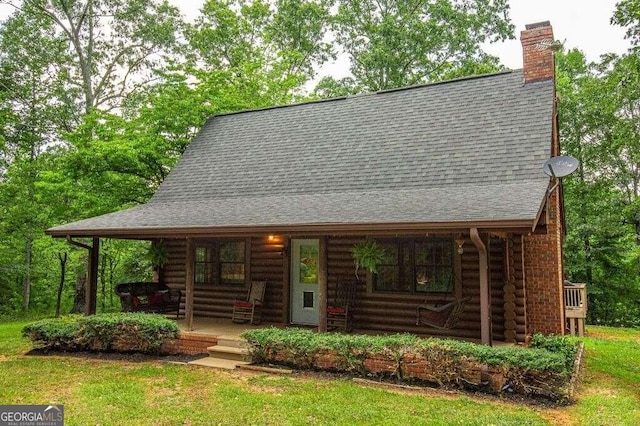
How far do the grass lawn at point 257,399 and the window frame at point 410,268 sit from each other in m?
2.54

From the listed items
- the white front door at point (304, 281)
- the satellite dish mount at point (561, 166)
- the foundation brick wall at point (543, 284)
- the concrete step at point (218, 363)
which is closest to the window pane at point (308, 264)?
the white front door at point (304, 281)

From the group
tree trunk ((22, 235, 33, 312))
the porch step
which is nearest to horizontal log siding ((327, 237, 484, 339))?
the porch step

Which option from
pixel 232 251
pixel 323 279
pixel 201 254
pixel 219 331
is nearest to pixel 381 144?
pixel 323 279

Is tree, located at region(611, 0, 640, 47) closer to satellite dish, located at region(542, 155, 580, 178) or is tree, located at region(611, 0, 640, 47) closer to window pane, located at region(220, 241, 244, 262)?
satellite dish, located at region(542, 155, 580, 178)

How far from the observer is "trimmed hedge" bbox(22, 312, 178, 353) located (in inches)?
328

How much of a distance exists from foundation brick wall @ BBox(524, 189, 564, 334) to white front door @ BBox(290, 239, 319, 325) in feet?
13.6

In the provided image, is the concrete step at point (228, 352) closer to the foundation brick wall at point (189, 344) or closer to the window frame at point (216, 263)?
the foundation brick wall at point (189, 344)

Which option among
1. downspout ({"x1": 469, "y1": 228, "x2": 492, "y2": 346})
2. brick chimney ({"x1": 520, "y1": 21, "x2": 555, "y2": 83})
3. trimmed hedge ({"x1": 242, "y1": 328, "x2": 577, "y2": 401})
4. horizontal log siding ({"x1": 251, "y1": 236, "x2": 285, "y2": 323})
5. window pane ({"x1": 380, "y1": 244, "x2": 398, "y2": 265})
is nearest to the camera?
trimmed hedge ({"x1": 242, "y1": 328, "x2": 577, "y2": 401})

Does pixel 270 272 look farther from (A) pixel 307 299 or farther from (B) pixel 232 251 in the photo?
Result: (B) pixel 232 251

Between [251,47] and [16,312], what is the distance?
16769 mm

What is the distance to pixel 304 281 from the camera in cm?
991

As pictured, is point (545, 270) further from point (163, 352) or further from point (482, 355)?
point (163, 352)

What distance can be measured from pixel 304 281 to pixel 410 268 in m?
2.42

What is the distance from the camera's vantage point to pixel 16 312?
766 inches
